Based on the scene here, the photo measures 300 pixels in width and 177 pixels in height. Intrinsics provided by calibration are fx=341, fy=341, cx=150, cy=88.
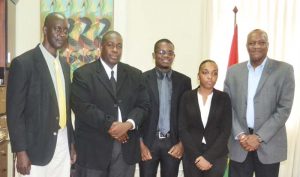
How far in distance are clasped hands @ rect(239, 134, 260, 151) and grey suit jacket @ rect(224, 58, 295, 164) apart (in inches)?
1.9

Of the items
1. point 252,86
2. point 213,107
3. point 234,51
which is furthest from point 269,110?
point 234,51

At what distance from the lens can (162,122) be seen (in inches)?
122

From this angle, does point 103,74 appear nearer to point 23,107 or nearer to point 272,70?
point 23,107

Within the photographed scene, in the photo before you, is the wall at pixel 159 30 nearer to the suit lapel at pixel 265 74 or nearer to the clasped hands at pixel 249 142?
the suit lapel at pixel 265 74

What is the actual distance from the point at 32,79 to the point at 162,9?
2.80 metres

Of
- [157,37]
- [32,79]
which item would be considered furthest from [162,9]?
[32,79]

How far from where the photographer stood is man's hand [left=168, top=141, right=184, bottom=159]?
3033 mm

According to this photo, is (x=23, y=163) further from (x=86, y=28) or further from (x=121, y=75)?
(x=86, y=28)

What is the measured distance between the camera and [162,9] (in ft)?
15.3

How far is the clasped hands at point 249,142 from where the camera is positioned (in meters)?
2.79

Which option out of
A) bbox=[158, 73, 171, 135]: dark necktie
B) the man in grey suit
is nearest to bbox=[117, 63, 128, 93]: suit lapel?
bbox=[158, 73, 171, 135]: dark necktie

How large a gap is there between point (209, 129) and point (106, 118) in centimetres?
89

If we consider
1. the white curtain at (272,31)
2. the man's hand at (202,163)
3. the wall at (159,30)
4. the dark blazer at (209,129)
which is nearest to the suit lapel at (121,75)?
the dark blazer at (209,129)

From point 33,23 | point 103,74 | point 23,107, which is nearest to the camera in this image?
point 23,107
